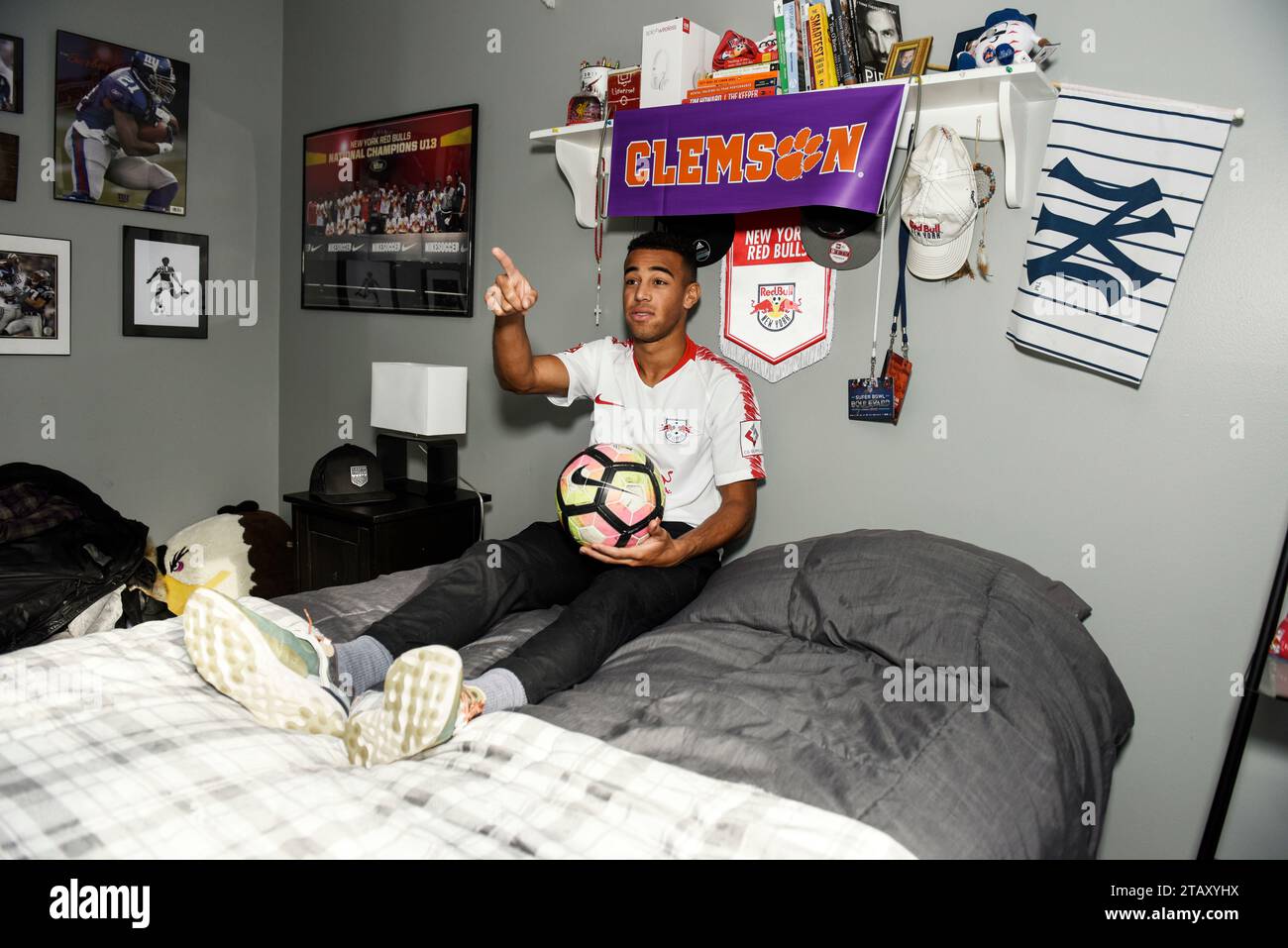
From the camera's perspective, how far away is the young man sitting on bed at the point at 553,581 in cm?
137

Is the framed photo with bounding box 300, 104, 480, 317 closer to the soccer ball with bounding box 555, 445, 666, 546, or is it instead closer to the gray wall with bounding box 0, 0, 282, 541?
the gray wall with bounding box 0, 0, 282, 541

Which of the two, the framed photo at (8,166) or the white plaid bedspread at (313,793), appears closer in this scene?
the white plaid bedspread at (313,793)

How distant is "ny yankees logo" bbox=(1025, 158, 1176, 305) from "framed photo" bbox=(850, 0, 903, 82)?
49cm

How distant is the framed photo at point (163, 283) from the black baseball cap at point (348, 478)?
1202 millimetres

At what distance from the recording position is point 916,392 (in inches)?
87.2

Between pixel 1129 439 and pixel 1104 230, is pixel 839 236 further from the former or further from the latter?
pixel 1129 439

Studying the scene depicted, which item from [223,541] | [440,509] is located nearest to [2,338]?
[223,541]

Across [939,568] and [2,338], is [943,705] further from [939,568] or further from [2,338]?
[2,338]

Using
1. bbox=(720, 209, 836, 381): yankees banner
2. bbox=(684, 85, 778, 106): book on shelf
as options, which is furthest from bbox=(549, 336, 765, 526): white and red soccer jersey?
bbox=(684, 85, 778, 106): book on shelf

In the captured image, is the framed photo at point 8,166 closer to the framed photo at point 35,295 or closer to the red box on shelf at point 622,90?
the framed photo at point 35,295

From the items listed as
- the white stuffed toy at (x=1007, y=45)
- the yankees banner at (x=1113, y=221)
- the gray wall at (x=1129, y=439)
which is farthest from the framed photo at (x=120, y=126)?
the yankees banner at (x=1113, y=221)

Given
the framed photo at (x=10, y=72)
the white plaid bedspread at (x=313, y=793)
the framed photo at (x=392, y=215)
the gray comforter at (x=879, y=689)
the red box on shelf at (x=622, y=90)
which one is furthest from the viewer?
the framed photo at (x=392, y=215)

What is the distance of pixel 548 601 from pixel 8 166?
254cm

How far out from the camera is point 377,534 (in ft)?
8.68
